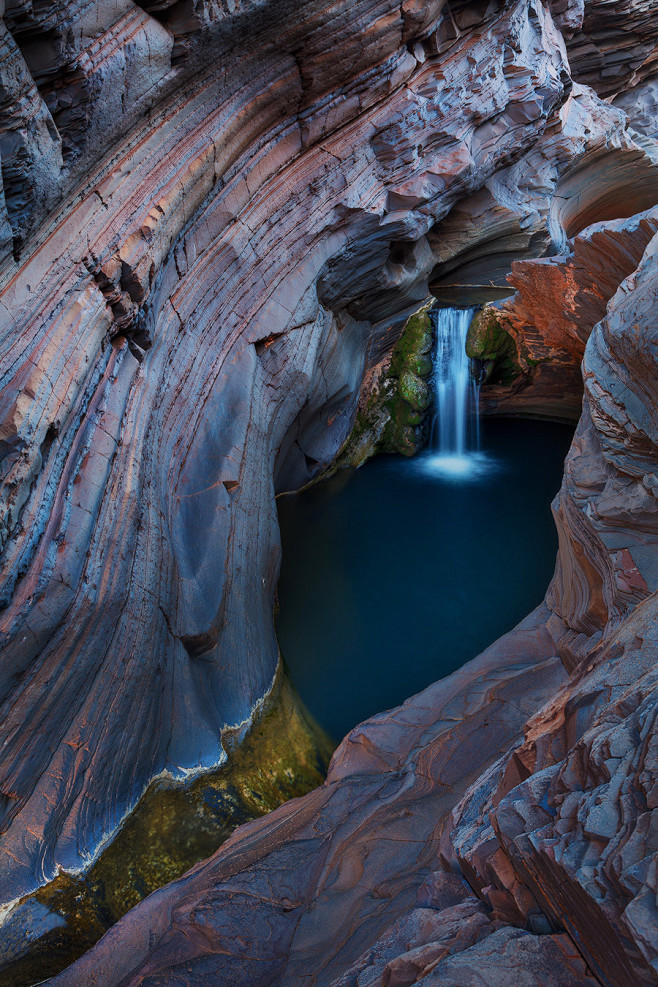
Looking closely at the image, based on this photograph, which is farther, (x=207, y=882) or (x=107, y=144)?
(x=107, y=144)

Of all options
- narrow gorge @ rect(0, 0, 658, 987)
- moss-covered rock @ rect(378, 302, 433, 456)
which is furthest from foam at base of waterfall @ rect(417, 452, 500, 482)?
narrow gorge @ rect(0, 0, 658, 987)

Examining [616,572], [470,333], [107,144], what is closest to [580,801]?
[616,572]

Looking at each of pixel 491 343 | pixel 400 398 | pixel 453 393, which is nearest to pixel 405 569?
pixel 400 398

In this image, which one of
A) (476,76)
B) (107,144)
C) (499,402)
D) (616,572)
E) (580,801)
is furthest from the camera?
(499,402)

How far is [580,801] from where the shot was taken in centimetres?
205

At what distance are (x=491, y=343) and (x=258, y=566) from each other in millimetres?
7105

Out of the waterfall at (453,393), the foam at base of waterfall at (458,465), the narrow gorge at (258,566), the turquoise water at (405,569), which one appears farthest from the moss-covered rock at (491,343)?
the narrow gorge at (258,566)

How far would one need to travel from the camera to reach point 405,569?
8.14 m

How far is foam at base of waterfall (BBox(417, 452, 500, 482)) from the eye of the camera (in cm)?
1069

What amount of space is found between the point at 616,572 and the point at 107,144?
5.00m

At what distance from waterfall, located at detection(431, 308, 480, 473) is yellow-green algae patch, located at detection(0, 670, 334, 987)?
681 centimetres

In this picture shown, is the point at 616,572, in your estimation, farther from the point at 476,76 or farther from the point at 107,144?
the point at 476,76

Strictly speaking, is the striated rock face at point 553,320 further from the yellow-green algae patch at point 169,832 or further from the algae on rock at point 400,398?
the yellow-green algae patch at point 169,832

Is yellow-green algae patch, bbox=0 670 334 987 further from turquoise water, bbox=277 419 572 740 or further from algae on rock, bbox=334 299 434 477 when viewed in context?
algae on rock, bbox=334 299 434 477
